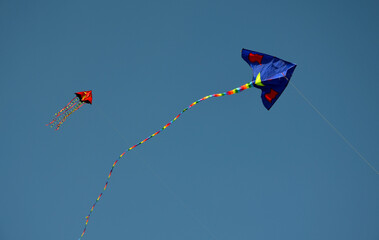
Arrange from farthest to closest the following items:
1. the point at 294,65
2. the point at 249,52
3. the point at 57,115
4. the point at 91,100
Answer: the point at 91,100 < the point at 57,115 < the point at 249,52 < the point at 294,65

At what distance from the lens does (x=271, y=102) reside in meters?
13.0

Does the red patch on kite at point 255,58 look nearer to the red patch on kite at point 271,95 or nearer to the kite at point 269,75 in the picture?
the kite at point 269,75

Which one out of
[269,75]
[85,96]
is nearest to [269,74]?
[269,75]

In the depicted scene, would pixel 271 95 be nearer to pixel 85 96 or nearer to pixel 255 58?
pixel 255 58

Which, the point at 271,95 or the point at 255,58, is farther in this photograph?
the point at 255,58

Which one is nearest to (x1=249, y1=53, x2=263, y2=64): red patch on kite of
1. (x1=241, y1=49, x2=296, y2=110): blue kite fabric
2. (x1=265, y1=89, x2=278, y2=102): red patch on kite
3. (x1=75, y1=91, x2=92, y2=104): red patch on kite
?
(x1=241, y1=49, x2=296, y2=110): blue kite fabric

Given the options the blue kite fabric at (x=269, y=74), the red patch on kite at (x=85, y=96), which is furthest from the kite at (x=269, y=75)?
the red patch on kite at (x=85, y=96)

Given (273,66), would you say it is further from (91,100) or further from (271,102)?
(91,100)

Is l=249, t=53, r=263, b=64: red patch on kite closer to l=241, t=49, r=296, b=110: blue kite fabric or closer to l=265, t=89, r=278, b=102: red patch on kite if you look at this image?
l=241, t=49, r=296, b=110: blue kite fabric

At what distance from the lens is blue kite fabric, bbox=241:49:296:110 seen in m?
12.5

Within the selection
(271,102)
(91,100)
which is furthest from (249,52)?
(91,100)

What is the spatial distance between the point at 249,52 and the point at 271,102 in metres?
1.75

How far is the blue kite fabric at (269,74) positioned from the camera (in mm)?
12484

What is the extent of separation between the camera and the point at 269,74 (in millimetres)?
12695
